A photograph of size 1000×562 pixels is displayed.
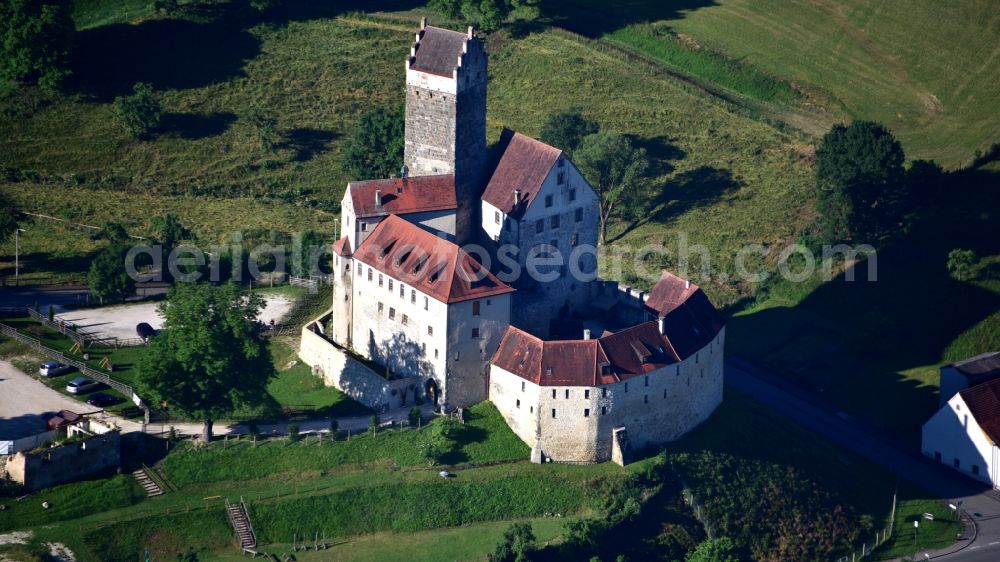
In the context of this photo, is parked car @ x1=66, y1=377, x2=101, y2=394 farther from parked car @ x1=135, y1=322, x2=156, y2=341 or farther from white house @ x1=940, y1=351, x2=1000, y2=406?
white house @ x1=940, y1=351, x2=1000, y2=406

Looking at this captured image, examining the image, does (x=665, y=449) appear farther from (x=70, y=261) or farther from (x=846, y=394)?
(x=70, y=261)

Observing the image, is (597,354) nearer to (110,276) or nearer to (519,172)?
(519,172)

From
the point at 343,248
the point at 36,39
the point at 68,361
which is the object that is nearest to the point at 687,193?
the point at 343,248

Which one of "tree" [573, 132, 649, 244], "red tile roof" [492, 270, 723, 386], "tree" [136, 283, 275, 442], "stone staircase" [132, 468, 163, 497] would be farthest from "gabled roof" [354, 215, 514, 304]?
"tree" [573, 132, 649, 244]

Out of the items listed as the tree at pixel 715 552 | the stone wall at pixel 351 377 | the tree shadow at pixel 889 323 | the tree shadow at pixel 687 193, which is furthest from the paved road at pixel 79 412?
the tree shadow at pixel 687 193

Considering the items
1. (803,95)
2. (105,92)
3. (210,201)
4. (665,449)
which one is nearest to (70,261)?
(210,201)
